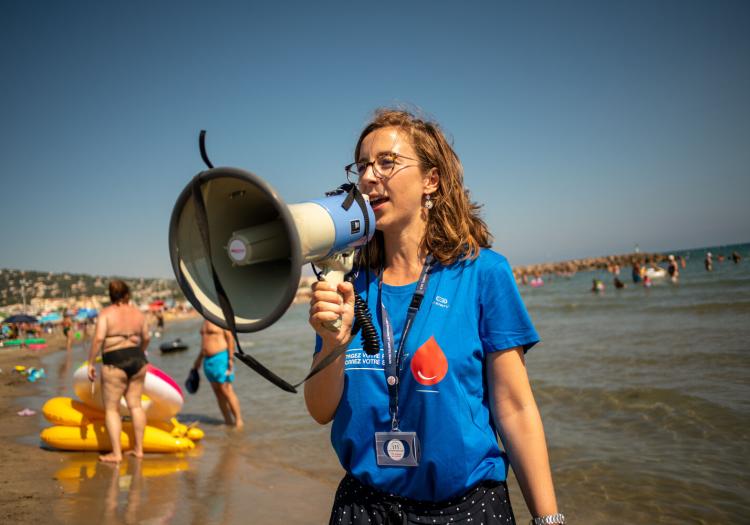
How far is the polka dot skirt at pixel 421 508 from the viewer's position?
4.64 ft

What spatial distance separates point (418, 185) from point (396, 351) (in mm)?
569

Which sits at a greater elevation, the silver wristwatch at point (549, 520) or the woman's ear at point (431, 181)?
the woman's ear at point (431, 181)

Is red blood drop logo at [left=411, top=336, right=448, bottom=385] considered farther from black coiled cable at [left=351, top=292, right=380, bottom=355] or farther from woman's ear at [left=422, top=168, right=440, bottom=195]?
woman's ear at [left=422, top=168, right=440, bottom=195]

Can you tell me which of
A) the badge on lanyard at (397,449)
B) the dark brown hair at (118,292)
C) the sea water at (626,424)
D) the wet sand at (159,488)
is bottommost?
the sea water at (626,424)

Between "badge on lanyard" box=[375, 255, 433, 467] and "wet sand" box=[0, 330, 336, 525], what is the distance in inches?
118

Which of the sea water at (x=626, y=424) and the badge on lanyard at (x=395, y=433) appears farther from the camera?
the sea water at (x=626, y=424)

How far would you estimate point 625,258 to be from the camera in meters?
89.2

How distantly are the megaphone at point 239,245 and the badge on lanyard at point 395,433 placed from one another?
343 millimetres

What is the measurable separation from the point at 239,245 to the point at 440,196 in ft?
2.51

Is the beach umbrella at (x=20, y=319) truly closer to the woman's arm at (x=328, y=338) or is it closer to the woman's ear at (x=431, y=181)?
the woman's arm at (x=328, y=338)

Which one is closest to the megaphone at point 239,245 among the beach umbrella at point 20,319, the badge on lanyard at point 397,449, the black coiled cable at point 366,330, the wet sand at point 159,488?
the black coiled cable at point 366,330

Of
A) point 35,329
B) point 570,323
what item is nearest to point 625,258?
point 570,323

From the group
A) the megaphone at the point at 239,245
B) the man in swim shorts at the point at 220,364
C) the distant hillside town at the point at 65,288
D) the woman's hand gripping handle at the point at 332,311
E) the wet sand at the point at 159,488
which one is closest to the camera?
the megaphone at the point at 239,245

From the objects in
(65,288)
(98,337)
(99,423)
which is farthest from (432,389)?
(65,288)
